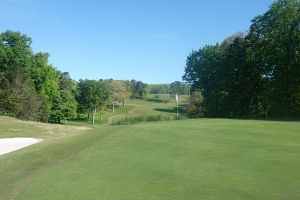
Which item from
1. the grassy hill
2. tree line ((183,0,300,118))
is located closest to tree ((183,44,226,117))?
tree line ((183,0,300,118))

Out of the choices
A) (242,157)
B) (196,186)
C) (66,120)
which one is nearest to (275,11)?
(242,157)

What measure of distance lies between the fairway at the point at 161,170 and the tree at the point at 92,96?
83929mm

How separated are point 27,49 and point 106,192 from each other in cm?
→ 6565

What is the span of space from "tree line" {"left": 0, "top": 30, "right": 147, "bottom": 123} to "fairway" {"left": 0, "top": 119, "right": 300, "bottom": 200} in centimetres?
4368

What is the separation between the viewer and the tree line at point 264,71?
2080 inches

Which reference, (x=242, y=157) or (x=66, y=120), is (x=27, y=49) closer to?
(x=66, y=120)

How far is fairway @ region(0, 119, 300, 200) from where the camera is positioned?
10.2m

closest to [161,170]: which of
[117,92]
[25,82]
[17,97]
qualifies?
[17,97]

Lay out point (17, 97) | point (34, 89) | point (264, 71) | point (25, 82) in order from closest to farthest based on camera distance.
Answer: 1. point (264, 71)
2. point (17, 97)
3. point (25, 82)
4. point (34, 89)

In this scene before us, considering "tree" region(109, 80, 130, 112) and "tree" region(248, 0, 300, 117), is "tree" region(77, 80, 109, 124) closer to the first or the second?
"tree" region(109, 80, 130, 112)

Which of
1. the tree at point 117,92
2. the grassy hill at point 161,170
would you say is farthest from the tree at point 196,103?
the grassy hill at point 161,170

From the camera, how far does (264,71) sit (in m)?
56.7

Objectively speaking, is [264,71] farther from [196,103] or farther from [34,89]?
[34,89]

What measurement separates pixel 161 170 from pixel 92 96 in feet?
303
